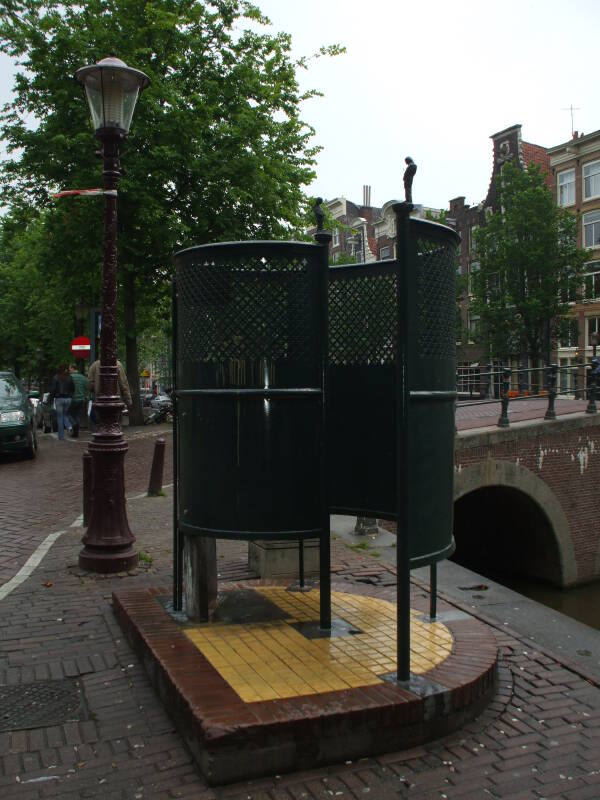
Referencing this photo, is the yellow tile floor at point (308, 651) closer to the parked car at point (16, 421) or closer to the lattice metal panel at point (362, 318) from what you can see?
the lattice metal panel at point (362, 318)

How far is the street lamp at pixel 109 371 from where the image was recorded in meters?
6.23

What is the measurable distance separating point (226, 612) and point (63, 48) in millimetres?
18716

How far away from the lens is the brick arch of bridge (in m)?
12.9

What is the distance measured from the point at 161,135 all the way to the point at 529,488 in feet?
41.9

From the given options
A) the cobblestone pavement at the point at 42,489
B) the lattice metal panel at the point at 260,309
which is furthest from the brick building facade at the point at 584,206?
the lattice metal panel at the point at 260,309

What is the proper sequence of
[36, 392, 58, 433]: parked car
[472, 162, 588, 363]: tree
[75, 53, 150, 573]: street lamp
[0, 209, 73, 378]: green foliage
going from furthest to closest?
[472, 162, 588, 363]: tree, [0, 209, 73, 378]: green foliage, [36, 392, 58, 433]: parked car, [75, 53, 150, 573]: street lamp

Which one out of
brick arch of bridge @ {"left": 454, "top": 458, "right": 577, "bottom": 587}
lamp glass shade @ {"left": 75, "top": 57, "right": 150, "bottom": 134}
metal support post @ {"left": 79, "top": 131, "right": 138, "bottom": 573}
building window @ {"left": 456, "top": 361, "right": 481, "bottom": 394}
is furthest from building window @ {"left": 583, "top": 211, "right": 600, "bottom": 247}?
metal support post @ {"left": 79, "top": 131, "right": 138, "bottom": 573}

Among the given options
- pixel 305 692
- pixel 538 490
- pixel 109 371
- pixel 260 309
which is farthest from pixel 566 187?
pixel 305 692

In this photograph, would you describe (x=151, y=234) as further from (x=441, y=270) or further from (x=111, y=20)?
(x=441, y=270)

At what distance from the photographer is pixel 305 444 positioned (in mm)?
3998

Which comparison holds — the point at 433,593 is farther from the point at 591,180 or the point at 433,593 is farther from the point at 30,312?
the point at 30,312

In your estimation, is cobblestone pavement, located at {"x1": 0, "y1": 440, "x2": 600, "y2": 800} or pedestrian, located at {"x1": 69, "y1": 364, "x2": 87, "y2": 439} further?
pedestrian, located at {"x1": 69, "y1": 364, "x2": 87, "y2": 439}

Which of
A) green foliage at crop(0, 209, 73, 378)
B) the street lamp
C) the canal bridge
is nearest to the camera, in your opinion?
the street lamp

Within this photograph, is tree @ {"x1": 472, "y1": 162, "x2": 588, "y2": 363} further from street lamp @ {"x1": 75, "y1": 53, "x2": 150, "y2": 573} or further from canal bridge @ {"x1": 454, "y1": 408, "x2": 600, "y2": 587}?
street lamp @ {"x1": 75, "y1": 53, "x2": 150, "y2": 573}
